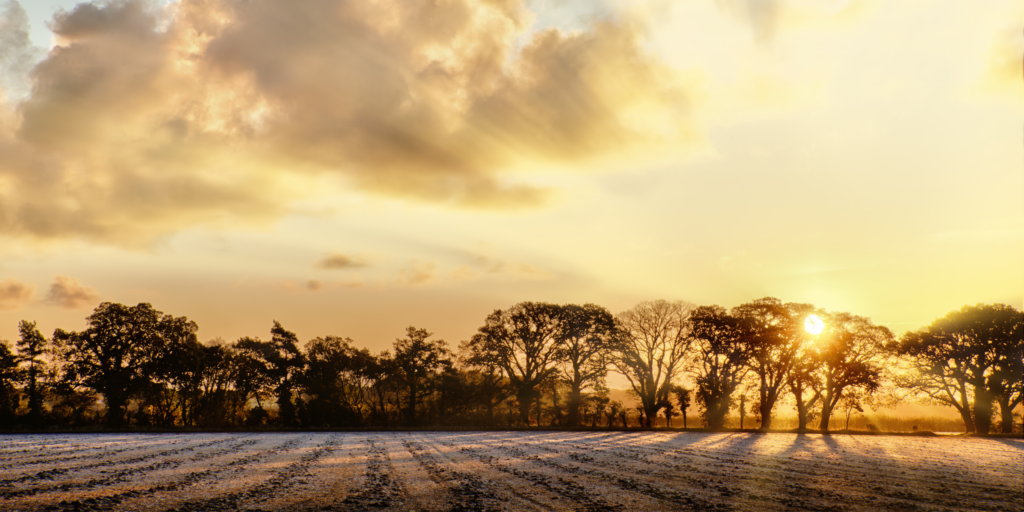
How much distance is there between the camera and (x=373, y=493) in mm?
16156

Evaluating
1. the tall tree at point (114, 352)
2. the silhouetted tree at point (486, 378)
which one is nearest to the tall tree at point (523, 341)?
the silhouetted tree at point (486, 378)

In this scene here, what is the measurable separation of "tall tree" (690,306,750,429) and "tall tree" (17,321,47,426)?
82909 millimetres

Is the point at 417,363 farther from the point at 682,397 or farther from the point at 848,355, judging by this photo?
the point at 848,355

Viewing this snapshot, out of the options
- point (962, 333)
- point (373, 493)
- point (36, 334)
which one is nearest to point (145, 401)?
point (36, 334)

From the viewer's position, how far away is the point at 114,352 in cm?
6378

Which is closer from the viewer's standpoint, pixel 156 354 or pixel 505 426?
pixel 156 354

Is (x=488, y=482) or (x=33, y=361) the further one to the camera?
(x=33, y=361)

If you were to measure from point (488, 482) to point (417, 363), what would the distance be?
5869cm

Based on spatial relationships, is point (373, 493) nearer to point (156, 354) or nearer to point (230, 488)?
point (230, 488)

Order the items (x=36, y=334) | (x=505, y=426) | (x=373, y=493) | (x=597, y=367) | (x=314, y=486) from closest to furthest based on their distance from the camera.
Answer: (x=373, y=493) → (x=314, y=486) → (x=36, y=334) → (x=505, y=426) → (x=597, y=367)

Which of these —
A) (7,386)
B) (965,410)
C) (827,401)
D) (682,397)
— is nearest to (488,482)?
(682,397)

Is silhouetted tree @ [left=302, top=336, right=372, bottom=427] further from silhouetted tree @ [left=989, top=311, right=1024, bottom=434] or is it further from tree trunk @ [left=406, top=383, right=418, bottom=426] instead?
silhouetted tree @ [left=989, top=311, right=1024, bottom=434]

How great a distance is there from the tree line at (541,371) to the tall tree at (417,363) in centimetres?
21

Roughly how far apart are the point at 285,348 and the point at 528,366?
35068mm
